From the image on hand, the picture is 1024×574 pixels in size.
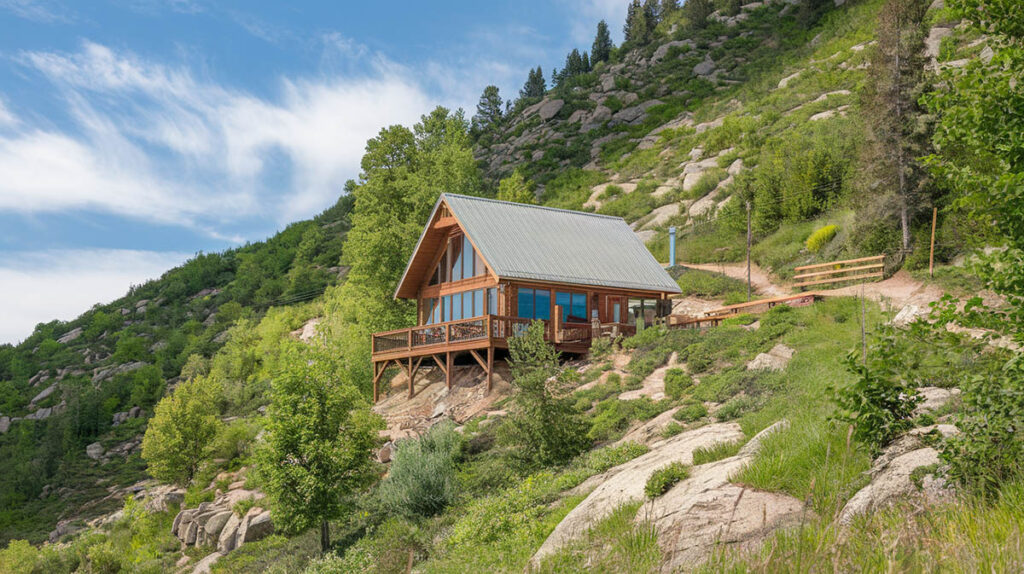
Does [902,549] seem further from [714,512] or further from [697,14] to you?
[697,14]

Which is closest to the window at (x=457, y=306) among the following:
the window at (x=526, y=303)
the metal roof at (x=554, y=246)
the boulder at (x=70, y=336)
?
the metal roof at (x=554, y=246)

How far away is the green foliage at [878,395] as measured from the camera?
26.0ft

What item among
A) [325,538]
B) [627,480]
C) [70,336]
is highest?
[627,480]

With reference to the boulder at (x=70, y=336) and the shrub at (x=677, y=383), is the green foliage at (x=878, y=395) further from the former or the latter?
the boulder at (x=70, y=336)

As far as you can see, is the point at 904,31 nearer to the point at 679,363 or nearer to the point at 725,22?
the point at 679,363

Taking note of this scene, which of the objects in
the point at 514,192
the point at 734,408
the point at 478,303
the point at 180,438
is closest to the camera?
the point at 734,408

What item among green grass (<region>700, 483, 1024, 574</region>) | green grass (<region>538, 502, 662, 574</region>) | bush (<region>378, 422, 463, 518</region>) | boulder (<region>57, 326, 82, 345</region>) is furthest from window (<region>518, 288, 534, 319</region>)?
boulder (<region>57, 326, 82, 345</region>)

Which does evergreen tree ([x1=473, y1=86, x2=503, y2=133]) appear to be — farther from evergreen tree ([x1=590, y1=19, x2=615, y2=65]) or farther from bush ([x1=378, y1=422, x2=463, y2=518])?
bush ([x1=378, y1=422, x2=463, y2=518])

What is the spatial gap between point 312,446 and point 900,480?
14.6 m

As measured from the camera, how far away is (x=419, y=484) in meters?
18.0

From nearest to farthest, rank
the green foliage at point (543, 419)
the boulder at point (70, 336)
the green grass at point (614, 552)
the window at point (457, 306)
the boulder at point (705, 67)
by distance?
the green grass at point (614, 552), the green foliage at point (543, 419), the window at point (457, 306), the boulder at point (70, 336), the boulder at point (705, 67)

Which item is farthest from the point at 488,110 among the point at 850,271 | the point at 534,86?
the point at 850,271

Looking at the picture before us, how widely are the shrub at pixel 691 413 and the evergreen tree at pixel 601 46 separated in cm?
11968

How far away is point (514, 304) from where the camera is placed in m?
29.9
